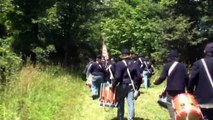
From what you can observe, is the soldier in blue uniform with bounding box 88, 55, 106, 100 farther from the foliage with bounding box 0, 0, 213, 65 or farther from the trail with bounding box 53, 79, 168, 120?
the foliage with bounding box 0, 0, 213, 65

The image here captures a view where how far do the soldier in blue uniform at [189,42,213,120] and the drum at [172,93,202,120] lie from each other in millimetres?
105

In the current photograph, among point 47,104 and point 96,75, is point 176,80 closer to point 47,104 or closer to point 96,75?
point 47,104

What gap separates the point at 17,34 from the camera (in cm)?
3316

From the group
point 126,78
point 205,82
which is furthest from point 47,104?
point 205,82

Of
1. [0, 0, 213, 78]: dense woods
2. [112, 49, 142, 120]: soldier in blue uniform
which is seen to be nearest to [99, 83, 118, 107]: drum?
[112, 49, 142, 120]: soldier in blue uniform

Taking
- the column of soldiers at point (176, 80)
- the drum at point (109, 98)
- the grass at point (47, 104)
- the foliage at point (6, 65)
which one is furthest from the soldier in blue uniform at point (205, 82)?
the foliage at point (6, 65)

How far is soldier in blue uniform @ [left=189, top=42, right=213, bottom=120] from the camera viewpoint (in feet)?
30.9

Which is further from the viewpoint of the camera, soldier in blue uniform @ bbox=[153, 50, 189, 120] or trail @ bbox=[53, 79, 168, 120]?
trail @ bbox=[53, 79, 168, 120]

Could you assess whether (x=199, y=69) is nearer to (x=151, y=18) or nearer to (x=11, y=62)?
(x=11, y=62)

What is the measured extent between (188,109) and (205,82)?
2.05ft

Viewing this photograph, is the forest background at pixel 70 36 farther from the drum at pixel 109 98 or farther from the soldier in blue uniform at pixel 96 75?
the drum at pixel 109 98

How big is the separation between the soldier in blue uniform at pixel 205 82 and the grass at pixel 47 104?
18.2ft

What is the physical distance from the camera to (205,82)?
9.46 m

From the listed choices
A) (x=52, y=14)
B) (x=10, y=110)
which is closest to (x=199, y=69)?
(x=10, y=110)
